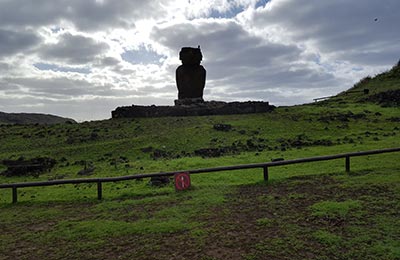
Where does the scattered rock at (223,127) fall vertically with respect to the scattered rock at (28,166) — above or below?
above

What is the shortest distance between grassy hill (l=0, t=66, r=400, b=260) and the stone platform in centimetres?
492

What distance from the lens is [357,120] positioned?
23.8 meters

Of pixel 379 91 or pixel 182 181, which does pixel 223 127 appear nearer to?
pixel 182 181

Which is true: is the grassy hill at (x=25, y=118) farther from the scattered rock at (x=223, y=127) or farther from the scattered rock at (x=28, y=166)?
the scattered rock at (x=28, y=166)

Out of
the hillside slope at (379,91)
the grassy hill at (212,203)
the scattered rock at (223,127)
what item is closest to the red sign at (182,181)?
the grassy hill at (212,203)

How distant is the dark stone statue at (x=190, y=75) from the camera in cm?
2944

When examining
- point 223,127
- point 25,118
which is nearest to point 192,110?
point 223,127

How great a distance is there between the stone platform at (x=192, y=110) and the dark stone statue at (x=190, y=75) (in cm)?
348

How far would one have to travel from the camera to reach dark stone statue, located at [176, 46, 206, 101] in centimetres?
2944

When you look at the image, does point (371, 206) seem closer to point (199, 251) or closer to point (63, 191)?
point (199, 251)

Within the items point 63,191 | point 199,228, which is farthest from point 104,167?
point 199,228

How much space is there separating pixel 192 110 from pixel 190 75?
5003 millimetres

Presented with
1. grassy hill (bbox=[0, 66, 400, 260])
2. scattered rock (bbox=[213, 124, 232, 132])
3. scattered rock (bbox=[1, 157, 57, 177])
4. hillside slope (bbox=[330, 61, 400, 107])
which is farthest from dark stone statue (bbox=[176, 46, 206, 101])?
scattered rock (bbox=[1, 157, 57, 177])

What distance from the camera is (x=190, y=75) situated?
29.7 meters
